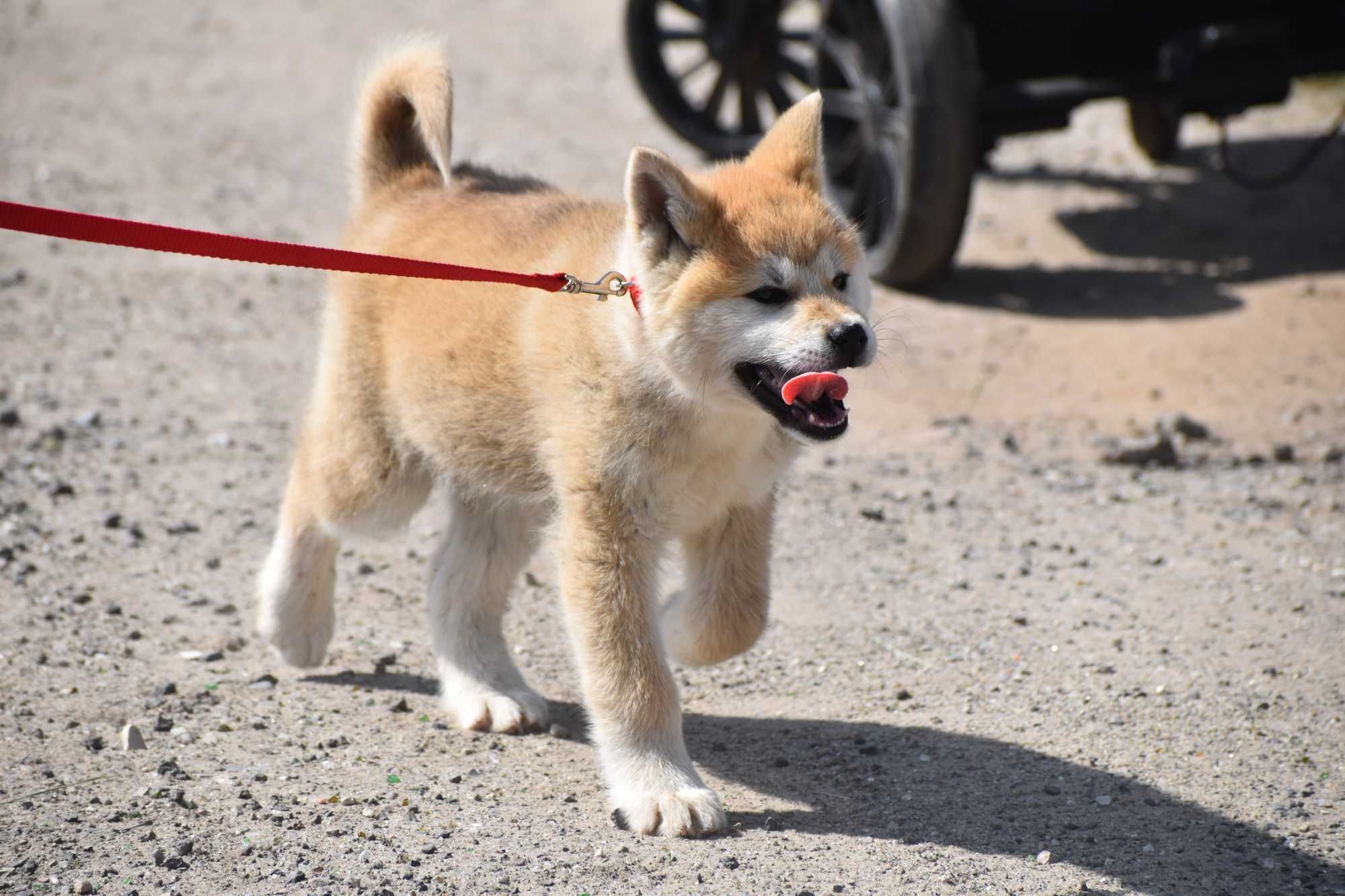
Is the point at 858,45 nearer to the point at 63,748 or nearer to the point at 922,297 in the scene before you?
the point at 922,297

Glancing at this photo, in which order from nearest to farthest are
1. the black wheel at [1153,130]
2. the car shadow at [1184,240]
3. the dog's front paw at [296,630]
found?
the dog's front paw at [296,630] → the car shadow at [1184,240] → the black wheel at [1153,130]

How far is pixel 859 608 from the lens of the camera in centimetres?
503

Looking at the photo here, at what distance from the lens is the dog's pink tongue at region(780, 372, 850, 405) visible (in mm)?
3371

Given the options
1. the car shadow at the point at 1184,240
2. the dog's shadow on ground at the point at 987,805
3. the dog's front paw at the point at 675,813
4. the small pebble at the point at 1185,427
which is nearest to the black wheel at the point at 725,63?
the car shadow at the point at 1184,240

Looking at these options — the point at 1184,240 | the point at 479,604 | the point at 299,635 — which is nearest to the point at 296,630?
the point at 299,635

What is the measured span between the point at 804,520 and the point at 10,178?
21.5ft

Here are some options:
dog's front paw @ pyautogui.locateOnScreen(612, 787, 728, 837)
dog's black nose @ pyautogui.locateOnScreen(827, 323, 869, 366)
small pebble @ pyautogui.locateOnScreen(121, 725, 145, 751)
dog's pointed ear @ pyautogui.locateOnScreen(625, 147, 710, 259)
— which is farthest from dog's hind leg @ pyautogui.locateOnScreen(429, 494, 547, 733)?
dog's black nose @ pyautogui.locateOnScreen(827, 323, 869, 366)

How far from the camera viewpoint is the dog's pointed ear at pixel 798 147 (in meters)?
3.88

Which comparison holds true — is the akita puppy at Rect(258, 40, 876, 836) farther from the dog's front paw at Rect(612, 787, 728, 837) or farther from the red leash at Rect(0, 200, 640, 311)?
the red leash at Rect(0, 200, 640, 311)

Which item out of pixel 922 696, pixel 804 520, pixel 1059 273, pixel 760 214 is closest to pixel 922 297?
pixel 1059 273

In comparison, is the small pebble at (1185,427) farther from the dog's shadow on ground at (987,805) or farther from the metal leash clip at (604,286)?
the metal leash clip at (604,286)

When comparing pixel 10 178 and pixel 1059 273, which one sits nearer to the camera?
pixel 1059 273

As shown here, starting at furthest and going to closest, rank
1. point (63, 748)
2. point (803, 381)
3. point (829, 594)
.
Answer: point (829, 594)
point (63, 748)
point (803, 381)

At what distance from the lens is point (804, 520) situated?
5695 millimetres
